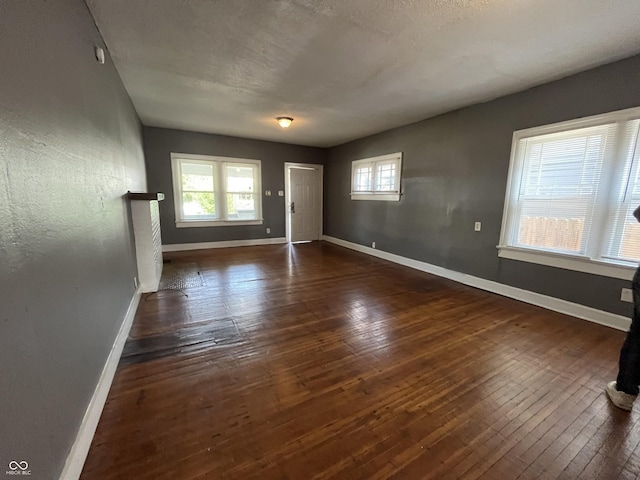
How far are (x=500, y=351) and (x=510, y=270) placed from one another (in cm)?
164

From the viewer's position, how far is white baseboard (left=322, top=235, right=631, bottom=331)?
8.80ft

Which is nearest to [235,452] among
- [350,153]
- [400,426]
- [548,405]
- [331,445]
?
[331,445]

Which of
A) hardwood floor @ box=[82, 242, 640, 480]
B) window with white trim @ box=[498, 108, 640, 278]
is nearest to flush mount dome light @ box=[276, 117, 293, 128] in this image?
hardwood floor @ box=[82, 242, 640, 480]

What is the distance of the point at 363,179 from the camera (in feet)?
19.9

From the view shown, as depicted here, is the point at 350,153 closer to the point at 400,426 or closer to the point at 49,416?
the point at 400,426

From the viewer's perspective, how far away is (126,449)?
134 cm

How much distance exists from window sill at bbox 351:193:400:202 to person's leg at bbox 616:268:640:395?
12.4ft

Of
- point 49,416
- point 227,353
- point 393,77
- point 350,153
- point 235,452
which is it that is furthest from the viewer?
point 350,153

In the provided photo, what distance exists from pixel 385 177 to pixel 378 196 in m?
0.42

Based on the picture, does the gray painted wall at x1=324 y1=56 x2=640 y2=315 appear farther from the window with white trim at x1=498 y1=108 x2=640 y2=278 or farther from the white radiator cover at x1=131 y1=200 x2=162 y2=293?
the white radiator cover at x1=131 y1=200 x2=162 y2=293

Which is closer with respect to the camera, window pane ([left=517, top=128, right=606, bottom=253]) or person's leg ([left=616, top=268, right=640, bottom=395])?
person's leg ([left=616, top=268, right=640, bottom=395])

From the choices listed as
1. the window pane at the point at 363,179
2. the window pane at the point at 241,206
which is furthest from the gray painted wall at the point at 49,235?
the window pane at the point at 363,179

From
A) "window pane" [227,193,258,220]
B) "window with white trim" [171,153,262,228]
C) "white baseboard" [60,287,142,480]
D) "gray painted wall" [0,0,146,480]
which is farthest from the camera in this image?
"window pane" [227,193,258,220]

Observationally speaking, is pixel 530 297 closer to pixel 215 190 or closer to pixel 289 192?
pixel 289 192
